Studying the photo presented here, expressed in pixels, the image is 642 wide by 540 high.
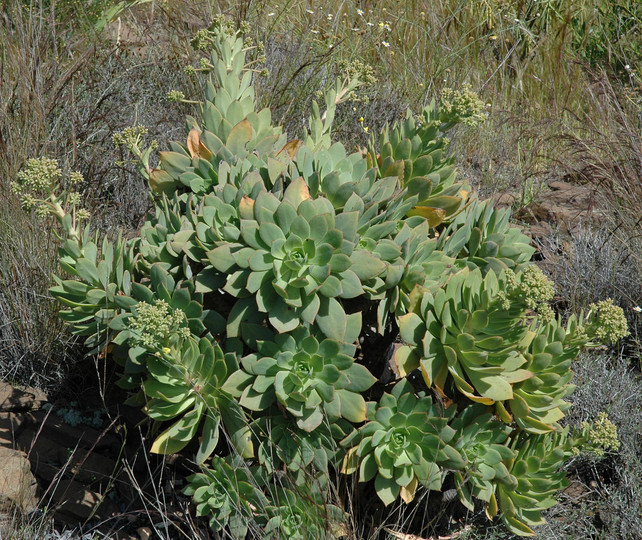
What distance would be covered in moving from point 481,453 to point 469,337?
392 mm

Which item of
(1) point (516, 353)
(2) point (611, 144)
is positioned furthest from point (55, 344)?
(2) point (611, 144)

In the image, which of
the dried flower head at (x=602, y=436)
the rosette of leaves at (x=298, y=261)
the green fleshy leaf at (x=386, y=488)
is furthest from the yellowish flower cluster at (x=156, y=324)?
the dried flower head at (x=602, y=436)

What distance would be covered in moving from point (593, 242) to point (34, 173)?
2.64m

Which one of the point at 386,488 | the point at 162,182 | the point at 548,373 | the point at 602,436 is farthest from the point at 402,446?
the point at 162,182

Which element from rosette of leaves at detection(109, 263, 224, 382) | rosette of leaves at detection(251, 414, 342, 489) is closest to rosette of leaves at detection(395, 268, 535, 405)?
rosette of leaves at detection(251, 414, 342, 489)

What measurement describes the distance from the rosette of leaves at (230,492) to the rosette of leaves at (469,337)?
1.79ft

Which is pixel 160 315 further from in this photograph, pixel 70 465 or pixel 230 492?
pixel 70 465

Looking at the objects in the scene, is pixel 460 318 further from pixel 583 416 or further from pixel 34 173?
pixel 34 173

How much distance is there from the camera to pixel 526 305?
5.26ft

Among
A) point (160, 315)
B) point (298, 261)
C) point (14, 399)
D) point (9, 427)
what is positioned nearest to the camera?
point (160, 315)

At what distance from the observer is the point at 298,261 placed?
67.4 inches

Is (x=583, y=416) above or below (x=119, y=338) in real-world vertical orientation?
below

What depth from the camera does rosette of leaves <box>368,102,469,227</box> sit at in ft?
6.98

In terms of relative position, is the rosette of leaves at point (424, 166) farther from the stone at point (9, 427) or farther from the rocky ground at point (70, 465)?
the stone at point (9, 427)
